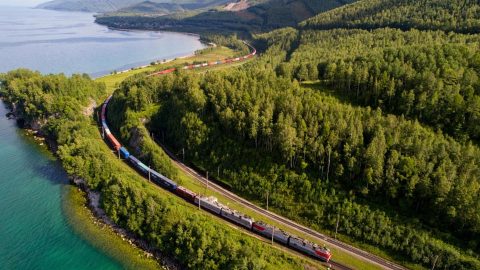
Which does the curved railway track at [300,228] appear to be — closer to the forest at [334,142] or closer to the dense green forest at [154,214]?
the forest at [334,142]

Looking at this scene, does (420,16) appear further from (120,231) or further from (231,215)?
(120,231)

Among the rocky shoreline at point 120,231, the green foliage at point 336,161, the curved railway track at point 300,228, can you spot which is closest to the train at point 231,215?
the curved railway track at point 300,228

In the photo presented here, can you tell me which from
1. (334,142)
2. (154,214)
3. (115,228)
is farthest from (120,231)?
(334,142)

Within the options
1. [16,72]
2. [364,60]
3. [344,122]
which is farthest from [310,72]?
[16,72]

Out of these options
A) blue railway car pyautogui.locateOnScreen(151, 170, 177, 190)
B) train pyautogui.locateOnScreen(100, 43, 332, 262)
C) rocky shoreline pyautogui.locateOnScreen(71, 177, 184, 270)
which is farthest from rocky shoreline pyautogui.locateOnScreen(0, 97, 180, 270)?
blue railway car pyautogui.locateOnScreen(151, 170, 177, 190)

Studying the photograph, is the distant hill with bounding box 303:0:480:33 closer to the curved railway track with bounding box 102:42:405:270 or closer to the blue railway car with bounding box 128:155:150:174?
Answer: the curved railway track with bounding box 102:42:405:270

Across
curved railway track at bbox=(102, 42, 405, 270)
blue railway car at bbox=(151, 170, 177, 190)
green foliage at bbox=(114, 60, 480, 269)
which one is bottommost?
curved railway track at bbox=(102, 42, 405, 270)

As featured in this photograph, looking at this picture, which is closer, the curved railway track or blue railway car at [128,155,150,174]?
the curved railway track
